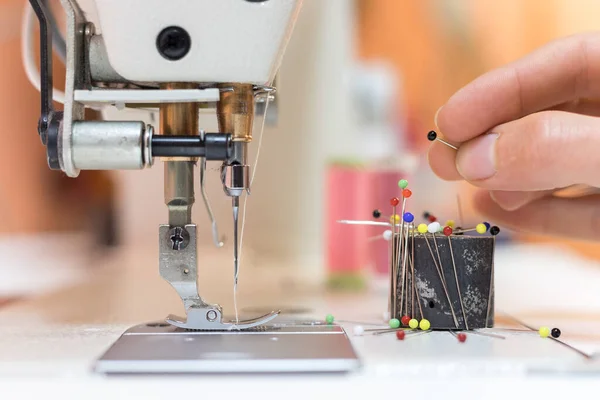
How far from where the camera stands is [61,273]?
133 centimetres

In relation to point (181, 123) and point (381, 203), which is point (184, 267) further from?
point (381, 203)

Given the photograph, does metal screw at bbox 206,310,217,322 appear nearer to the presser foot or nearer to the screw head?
the presser foot

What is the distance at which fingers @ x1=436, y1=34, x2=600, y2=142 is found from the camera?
0.74 meters

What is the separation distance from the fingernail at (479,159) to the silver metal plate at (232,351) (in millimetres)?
251

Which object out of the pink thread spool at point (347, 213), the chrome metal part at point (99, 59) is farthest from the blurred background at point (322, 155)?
the chrome metal part at point (99, 59)

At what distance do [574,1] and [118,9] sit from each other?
1.93 meters

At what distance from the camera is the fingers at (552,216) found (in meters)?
0.94

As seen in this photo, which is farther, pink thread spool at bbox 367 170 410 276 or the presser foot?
pink thread spool at bbox 367 170 410 276

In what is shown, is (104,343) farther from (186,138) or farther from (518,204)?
(518,204)

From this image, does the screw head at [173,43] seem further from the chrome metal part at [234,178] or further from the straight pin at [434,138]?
the straight pin at [434,138]

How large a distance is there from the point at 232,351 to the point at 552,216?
0.64 m

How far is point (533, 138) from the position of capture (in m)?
0.60

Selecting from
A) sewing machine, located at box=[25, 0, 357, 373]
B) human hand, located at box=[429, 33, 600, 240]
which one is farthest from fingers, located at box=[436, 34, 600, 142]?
sewing machine, located at box=[25, 0, 357, 373]

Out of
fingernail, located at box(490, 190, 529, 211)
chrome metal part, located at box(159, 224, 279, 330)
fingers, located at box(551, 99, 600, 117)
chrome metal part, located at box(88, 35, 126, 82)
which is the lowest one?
chrome metal part, located at box(159, 224, 279, 330)
